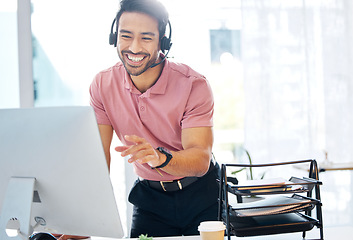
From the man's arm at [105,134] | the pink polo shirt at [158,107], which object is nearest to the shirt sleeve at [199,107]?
the pink polo shirt at [158,107]

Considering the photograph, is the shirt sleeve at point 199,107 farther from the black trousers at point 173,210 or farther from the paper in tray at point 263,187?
the paper in tray at point 263,187

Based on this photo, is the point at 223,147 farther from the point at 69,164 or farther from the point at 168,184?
the point at 69,164

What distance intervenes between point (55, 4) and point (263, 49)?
163cm

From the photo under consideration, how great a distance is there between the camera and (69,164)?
102 centimetres

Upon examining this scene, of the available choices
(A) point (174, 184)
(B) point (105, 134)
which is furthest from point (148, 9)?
(A) point (174, 184)

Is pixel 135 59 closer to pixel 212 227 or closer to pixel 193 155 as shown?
pixel 193 155

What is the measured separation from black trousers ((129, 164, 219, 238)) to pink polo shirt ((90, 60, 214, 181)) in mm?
85

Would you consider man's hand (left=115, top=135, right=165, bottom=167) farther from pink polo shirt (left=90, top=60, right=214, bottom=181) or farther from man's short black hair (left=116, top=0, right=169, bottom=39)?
man's short black hair (left=116, top=0, right=169, bottom=39)

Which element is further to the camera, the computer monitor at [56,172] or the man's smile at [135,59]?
the man's smile at [135,59]

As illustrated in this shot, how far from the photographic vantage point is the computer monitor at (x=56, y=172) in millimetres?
990

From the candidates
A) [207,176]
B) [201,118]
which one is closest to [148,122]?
[201,118]

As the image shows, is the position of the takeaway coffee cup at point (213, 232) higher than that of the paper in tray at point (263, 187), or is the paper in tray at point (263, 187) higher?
the paper in tray at point (263, 187)

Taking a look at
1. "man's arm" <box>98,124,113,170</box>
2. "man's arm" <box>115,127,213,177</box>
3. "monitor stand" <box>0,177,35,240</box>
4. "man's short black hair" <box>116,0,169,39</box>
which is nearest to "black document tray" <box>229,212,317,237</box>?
"man's arm" <box>115,127,213,177</box>

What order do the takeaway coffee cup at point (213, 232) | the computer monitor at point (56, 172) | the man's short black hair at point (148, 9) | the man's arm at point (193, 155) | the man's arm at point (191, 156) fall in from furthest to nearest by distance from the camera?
the man's short black hair at point (148, 9), the man's arm at point (193, 155), the man's arm at point (191, 156), the takeaway coffee cup at point (213, 232), the computer monitor at point (56, 172)
